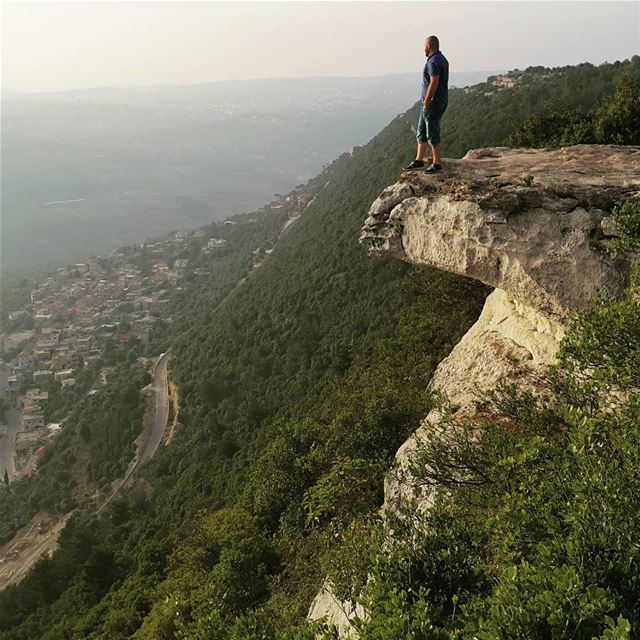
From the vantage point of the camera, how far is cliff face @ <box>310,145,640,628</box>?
755cm

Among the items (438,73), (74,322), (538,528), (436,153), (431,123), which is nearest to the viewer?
(538,528)

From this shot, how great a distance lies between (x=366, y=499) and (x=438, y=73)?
8.33 metres

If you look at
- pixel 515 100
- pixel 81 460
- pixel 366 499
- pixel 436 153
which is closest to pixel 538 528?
pixel 366 499

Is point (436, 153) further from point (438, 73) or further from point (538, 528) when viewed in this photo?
point (538, 528)

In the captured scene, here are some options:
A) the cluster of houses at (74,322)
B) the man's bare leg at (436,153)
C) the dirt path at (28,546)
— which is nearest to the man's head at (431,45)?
the man's bare leg at (436,153)

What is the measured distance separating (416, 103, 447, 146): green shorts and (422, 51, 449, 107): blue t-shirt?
119 millimetres

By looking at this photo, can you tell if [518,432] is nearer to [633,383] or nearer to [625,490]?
[633,383]

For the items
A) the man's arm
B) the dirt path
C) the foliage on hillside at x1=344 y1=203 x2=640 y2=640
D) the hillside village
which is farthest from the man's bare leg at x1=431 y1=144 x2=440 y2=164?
the hillside village

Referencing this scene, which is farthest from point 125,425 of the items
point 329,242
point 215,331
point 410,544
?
point 410,544

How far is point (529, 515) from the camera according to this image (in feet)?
15.7

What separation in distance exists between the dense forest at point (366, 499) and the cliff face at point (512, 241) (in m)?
0.82

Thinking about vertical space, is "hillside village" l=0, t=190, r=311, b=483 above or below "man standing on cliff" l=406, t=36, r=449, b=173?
below

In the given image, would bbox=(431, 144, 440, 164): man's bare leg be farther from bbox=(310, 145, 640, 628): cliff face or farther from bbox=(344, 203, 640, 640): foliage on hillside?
bbox=(344, 203, 640, 640): foliage on hillside

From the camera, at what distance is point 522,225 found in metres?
7.89
